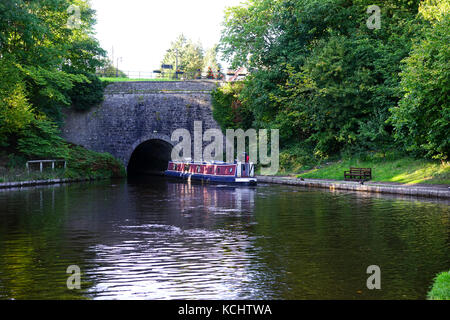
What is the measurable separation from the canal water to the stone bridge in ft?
58.4

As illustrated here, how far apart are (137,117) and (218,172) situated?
368 inches

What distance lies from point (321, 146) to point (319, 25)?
739 cm

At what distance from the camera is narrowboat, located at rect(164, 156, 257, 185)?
89.5 feet

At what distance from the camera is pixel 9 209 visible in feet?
52.2

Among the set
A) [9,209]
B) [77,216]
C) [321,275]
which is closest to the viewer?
[321,275]

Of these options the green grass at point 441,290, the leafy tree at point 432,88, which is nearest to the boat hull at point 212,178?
the leafy tree at point 432,88

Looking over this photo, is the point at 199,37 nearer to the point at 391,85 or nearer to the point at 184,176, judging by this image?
the point at 184,176

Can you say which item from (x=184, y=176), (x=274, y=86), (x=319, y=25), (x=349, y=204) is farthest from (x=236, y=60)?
(x=349, y=204)

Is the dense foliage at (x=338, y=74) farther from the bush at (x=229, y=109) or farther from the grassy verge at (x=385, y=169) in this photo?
the grassy verge at (x=385, y=169)

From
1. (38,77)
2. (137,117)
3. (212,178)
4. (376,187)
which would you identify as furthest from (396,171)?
(38,77)

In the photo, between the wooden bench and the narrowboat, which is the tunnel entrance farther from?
the wooden bench

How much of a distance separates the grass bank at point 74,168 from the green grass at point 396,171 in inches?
493

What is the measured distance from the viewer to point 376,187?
70.1ft

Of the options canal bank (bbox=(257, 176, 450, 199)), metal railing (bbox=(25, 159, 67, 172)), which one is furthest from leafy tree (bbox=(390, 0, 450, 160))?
metal railing (bbox=(25, 159, 67, 172))
